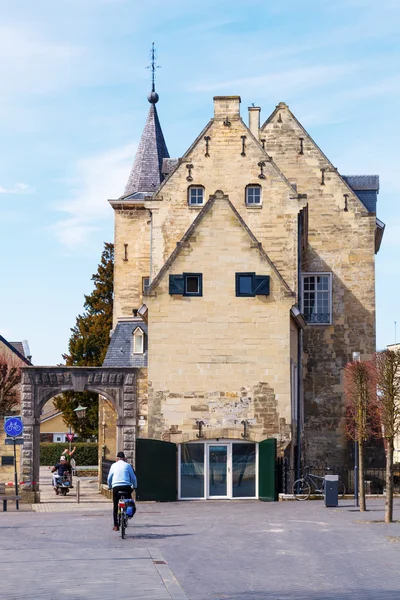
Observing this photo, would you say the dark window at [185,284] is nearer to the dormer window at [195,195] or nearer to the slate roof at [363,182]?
the dormer window at [195,195]

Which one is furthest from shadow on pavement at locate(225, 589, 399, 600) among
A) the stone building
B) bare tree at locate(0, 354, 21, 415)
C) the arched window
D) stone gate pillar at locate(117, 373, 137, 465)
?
bare tree at locate(0, 354, 21, 415)

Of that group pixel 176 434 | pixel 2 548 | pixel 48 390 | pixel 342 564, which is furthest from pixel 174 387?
pixel 342 564

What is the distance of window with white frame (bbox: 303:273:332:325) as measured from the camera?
4531cm

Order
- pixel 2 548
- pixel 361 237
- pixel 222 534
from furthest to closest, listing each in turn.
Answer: pixel 361 237 → pixel 222 534 → pixel 2 548

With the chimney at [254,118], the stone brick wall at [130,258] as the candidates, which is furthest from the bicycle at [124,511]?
the chimney at [254,118]

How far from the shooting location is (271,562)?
17.7 meters

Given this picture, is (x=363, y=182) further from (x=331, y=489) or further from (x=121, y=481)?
(x=121, y=481)

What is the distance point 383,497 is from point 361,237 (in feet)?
42.3

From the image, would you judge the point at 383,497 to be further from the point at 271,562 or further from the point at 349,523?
the point at 271,562

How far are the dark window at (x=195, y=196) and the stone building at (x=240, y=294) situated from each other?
53 mm

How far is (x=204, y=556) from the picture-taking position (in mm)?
18641

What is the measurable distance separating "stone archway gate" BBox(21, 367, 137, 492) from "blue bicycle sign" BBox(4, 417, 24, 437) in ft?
9.79

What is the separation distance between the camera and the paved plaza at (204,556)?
1451cm

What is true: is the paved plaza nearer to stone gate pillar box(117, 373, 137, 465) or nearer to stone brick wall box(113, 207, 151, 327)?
stone gate pillar box(117, 373, 137, 465)
